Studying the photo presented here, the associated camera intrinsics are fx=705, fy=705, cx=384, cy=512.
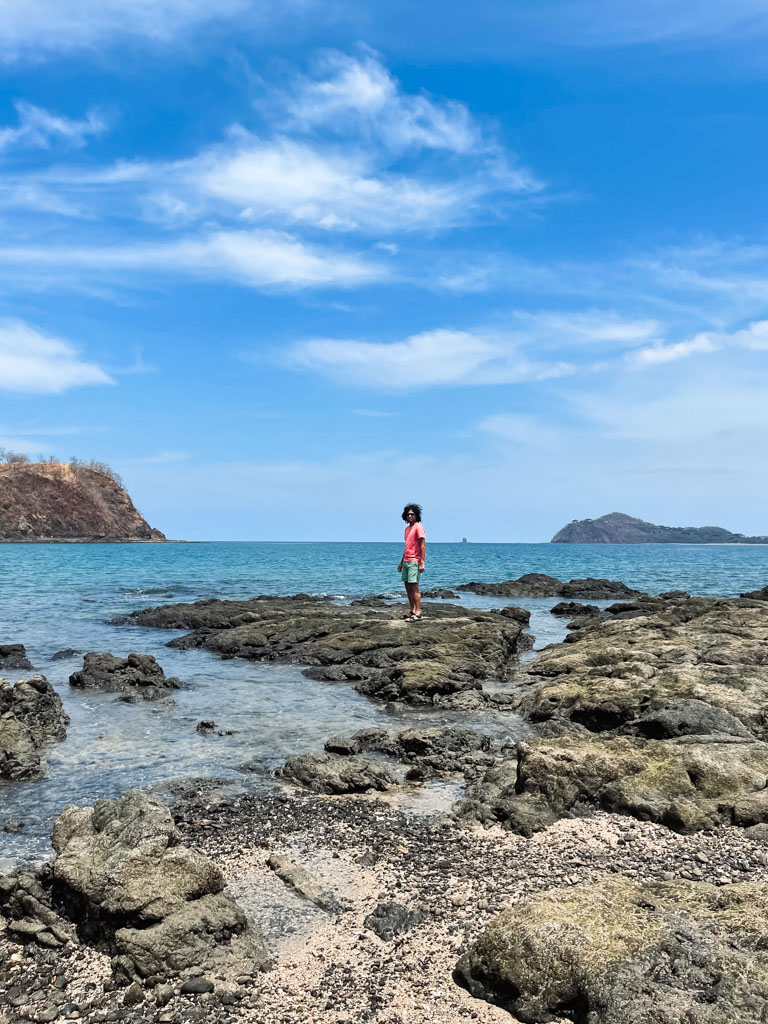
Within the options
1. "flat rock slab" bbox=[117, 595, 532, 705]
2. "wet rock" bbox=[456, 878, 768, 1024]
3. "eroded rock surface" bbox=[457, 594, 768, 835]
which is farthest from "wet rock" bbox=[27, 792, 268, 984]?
"flat rock slab" bbox=[117, 595, 532, 705]

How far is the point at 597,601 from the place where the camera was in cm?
4256

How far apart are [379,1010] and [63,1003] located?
2.23m

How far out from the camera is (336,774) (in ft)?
30.8

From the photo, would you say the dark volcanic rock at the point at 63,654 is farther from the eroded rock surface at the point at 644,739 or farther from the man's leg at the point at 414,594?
the eroded rock surface at the point at 644,739

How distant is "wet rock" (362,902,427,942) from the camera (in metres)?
5.68

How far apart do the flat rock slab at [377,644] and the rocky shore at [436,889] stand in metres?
4.43

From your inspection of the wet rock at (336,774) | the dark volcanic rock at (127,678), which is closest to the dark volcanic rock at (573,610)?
the dark volcanic rock at (127,678)

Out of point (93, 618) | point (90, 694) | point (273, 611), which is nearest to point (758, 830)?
point (90, 694)

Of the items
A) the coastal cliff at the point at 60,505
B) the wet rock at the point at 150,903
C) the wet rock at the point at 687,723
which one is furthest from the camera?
the coastal cliff at the point at 60,505

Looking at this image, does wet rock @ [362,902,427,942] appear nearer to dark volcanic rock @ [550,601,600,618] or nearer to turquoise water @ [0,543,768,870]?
turquoise water @ [0,543,768,870]

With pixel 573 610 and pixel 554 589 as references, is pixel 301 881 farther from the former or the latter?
pixel 554 589

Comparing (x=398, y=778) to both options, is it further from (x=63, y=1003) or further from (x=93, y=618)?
(x=93, y=618)

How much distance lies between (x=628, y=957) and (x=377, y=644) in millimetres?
16148

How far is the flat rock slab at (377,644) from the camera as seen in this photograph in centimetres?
1619
